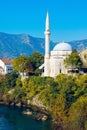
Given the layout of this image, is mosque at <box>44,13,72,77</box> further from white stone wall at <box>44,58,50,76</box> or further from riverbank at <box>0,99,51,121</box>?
riverbank at <box>0,99,51,121</box>

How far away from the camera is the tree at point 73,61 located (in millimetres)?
68688

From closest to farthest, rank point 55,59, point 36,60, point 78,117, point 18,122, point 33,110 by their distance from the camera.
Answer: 1. point 78,117
2. point 18,122
3. point 33,110
4. point 55,59
5. point 36,60

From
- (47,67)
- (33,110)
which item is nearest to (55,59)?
(47,67)

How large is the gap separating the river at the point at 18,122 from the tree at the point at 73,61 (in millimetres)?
13310

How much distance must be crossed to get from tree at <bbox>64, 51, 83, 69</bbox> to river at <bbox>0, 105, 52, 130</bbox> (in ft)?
43.7

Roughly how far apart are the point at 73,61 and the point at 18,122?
1991 centimetres

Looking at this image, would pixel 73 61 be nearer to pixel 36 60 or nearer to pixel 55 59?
pixel 55 59

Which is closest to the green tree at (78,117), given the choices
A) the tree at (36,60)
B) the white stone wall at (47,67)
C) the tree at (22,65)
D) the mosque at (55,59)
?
the mosque at (55,59)

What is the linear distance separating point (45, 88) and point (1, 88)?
13523 millimetres

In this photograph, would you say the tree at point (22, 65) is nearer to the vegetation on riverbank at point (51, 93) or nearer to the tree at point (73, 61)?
the vegetation on riverbank at point (51, 93)

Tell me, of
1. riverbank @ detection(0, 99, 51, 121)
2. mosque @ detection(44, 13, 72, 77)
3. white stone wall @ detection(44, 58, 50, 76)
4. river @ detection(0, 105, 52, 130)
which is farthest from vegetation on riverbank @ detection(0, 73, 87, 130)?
mosque @ detection(44, 13, 72, 77)

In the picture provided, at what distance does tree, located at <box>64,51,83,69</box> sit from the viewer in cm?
6869

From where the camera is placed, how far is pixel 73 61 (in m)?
68.7

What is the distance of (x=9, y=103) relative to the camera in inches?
2662
